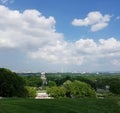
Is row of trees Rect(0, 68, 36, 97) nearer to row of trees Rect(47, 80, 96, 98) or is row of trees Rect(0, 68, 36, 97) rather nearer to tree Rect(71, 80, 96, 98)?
row of trees Rect(47, 80, 96, 98)

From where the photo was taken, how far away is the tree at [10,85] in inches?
2130

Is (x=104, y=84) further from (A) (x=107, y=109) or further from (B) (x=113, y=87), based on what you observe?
(A) (x=107, y=109)

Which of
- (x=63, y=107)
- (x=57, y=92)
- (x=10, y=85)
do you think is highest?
(x=10, y=85)

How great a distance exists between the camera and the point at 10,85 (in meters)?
54.6

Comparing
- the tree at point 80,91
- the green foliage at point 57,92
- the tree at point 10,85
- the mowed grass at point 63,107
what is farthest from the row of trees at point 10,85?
the mowed grass at point 63,107

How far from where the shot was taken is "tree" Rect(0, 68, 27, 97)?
177 feet

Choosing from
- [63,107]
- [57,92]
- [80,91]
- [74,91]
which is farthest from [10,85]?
→ [63,107]

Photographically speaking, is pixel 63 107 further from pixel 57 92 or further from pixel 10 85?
pixel 57 92

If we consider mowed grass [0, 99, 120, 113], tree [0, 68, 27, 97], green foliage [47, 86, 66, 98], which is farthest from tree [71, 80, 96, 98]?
mowed grass [0, 99, 120, 113]

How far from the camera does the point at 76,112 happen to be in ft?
58.2

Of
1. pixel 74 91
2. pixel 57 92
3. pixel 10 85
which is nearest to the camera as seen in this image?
pixel 10 85

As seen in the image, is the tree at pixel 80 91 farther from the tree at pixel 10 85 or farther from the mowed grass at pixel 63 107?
the mowed grass at pixel 63 107

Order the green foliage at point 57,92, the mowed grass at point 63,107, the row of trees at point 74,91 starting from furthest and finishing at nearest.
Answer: the green foliage at point 57,92 < the row of trees at point 74,91 < the mowed grass at point 63,107

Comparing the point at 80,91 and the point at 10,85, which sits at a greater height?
the point at 10,85
